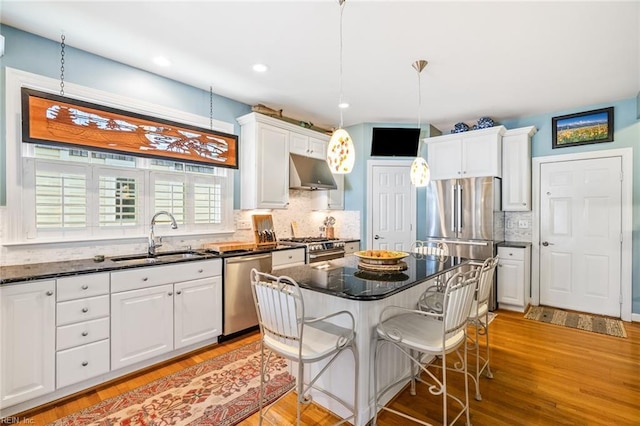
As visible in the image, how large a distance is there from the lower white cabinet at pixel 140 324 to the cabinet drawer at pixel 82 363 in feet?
0.22

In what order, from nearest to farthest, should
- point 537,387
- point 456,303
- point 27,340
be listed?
point 456,303
point 27,340
point 537,387

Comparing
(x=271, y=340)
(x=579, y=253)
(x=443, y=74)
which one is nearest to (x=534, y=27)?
(x=443, y=74)

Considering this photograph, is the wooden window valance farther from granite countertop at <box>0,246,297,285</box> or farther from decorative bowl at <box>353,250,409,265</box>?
decorative bowl at <box>353,250,409,265</box>

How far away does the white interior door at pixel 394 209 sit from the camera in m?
4.94

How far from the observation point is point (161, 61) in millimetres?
2916

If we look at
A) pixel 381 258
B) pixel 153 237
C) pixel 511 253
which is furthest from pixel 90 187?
pixel 511 253

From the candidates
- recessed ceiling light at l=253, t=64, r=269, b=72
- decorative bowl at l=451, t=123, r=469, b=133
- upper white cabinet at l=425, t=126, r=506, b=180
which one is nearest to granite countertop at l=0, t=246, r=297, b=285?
recessed ceiling light at l=253, t=64, r=269, b=72

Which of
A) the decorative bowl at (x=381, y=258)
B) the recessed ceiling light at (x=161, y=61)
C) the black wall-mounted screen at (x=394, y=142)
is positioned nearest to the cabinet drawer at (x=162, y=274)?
the decorative bowl at (x=381, y=258)

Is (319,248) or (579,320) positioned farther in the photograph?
(319,248)

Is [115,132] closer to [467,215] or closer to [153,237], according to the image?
[153,237]

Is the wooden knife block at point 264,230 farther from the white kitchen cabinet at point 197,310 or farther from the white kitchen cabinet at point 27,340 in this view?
the white kitchen cabinet at point 27,340

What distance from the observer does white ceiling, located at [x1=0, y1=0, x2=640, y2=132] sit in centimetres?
219

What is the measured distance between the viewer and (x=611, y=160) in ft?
13.1

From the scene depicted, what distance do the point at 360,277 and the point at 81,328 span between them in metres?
2.10
